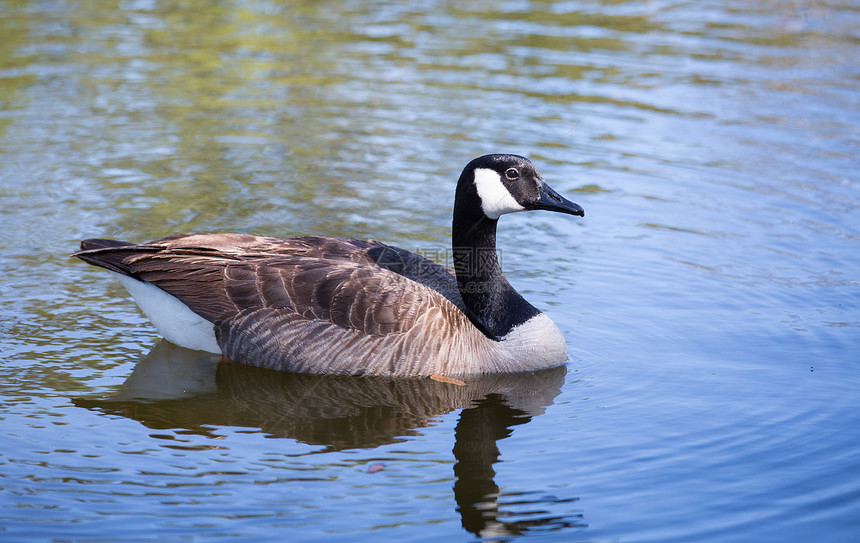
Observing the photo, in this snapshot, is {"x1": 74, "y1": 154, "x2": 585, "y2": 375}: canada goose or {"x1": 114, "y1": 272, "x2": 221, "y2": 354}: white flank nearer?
{"x1": 74, "y1": 154, "x2": 585, "y2": 375}: canada goose

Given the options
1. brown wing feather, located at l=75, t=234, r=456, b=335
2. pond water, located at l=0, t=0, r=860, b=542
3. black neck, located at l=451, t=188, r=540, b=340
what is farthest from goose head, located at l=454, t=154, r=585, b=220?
pond water, located at l=0, t=0, r=860, b=542

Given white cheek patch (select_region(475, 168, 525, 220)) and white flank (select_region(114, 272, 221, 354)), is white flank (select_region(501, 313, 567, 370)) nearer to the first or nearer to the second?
white cheek patch (select_region(475, 168, 525, 220))

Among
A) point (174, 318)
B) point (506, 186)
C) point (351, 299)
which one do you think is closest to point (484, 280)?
point (506, 186)

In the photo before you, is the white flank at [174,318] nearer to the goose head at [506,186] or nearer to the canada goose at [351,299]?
the canada goose at [351,299]

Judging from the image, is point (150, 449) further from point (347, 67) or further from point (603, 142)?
point (347, 67)

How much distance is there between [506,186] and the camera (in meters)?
9.10

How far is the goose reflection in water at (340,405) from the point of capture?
7773 millimetres

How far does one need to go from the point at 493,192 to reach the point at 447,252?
9.30 ft

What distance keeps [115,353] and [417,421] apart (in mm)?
3314

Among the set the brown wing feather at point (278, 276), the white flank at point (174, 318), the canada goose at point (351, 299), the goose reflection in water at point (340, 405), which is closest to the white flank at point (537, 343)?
the canada goose at point (351, 299)

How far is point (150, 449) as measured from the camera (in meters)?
7.59

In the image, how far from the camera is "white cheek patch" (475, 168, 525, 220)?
910 cm

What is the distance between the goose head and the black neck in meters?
0.23

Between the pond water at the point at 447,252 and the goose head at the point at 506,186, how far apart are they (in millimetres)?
1657
